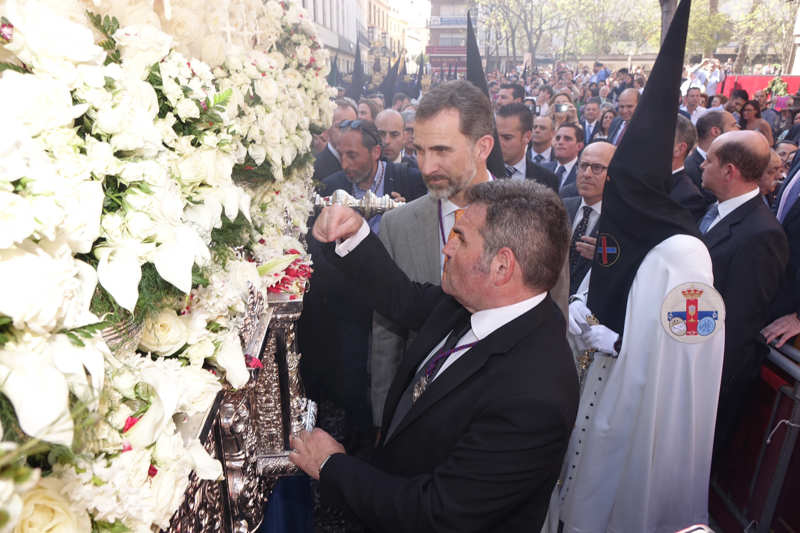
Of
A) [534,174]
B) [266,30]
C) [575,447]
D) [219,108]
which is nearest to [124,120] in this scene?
[219,108]

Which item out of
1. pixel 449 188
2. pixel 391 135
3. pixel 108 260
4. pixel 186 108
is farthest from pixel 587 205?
pixel 108 260

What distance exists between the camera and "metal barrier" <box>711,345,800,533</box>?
298 centimetres

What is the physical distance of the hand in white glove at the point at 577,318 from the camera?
3.07 meters

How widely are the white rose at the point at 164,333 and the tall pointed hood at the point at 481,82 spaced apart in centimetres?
214

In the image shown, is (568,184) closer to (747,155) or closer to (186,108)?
(747,155)

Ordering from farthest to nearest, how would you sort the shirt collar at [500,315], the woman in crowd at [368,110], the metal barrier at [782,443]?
the woman in crowd at [368,110], the metal barrier at [782,443], the shirt collar at [500,315]

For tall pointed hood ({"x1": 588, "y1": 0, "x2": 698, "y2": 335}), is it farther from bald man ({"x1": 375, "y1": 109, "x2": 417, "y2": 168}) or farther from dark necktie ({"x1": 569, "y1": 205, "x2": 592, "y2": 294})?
bald man ({"x1": 375, "y1": 109, "x2": 417, "y2": 168})

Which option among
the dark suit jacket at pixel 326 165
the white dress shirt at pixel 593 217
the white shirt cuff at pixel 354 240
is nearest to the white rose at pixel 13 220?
the white shirt cuff at pixel 354 240

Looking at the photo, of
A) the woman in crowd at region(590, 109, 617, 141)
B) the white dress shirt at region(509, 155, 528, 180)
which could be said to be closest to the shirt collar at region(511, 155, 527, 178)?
the white dress shirt at region(509, 155, 528, 180)

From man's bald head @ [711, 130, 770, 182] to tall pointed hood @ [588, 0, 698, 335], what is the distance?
86 centimetres

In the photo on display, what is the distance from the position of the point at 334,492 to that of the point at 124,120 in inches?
53.5

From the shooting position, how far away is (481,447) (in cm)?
161

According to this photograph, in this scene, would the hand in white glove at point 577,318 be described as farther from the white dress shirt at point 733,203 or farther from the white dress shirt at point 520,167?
the white dress shirt at point 520,167

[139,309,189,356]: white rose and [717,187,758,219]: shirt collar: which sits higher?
[139,309,189,356]: white rose
